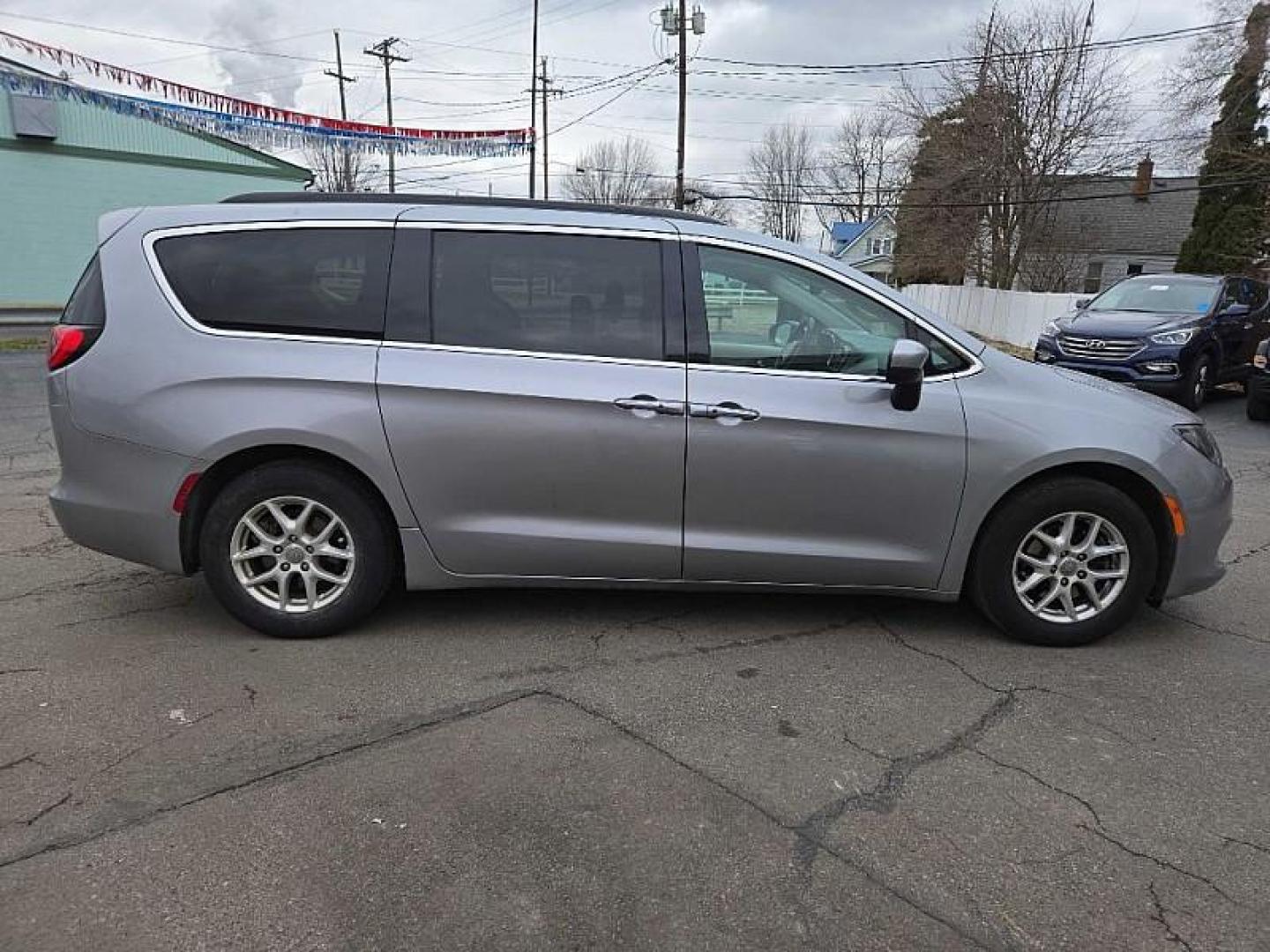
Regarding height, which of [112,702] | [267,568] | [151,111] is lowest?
[112,702]

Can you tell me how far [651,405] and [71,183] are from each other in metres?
28.9

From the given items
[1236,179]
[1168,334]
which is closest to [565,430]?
[1168,334]

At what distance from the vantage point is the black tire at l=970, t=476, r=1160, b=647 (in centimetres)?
391

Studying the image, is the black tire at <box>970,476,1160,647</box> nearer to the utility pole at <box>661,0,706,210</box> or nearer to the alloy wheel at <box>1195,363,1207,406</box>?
the alloy wheel at <box>1195,363,1207,406</box>

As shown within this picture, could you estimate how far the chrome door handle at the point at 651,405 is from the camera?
3.80 metres

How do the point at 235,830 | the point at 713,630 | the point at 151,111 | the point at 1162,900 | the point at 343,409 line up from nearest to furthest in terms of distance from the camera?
the point at 1162,900, the point at 235,830, the point at 343,409, the point at 713,630, the point at 151,111

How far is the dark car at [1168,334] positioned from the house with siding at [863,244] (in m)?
43.1

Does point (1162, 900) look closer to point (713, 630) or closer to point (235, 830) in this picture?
point (713, 630)

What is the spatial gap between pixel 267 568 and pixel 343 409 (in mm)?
786

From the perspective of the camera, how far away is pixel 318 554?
3.94m

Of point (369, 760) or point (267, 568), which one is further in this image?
point (267, 568)

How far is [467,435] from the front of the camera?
3824 millimetres

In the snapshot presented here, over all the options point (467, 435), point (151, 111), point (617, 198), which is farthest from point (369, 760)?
point (617, 198)

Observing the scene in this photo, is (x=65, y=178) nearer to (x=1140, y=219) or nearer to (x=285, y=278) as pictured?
(x=285, y=278)
